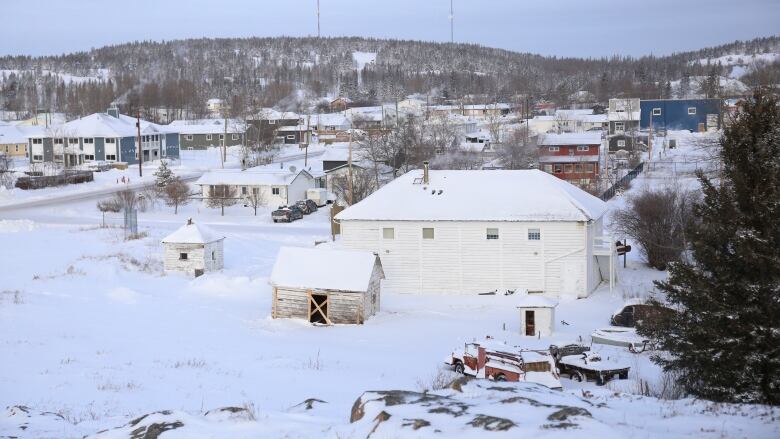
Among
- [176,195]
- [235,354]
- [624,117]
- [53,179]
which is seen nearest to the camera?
[235,354]

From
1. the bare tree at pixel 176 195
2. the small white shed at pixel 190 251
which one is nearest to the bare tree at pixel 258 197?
the bare tree at pixel 176 195

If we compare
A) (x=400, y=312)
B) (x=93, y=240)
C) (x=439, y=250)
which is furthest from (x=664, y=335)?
(x=93, y=240)

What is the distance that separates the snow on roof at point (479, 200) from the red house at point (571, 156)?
1147 inches

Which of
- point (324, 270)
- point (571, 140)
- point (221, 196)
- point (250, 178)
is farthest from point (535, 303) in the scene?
point (571, 140)

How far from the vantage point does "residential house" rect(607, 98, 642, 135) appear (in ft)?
314

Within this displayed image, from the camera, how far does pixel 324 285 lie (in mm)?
24641

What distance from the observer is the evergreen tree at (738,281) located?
13.6 m

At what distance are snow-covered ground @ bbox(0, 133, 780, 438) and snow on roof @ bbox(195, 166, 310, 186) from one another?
12114 mm

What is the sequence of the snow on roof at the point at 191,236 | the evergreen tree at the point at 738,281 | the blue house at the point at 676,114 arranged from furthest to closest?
the blue house at the point at 676,114 < the snow on roof at the point at 191,236 < the evergreen tree at the point at 738,281

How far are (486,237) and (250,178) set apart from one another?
84.5ft

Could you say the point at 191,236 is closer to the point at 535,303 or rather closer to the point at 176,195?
the point at 535,303

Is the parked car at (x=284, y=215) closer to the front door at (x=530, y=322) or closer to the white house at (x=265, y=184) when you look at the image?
the white house at (x=265, y=184)

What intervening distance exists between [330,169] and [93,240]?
21905 mm

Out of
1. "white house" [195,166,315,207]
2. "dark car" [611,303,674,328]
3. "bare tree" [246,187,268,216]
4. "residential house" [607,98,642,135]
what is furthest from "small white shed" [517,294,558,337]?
"residential house" [607,98,642,135]
